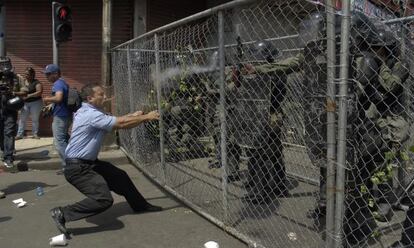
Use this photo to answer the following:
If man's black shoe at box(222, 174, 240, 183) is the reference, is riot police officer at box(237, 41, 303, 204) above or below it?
above

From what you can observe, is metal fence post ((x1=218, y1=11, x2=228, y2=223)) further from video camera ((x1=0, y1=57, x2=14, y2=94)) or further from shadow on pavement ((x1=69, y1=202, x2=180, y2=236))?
video camera ((x1=0, y1=57, x2=14, y2=94))

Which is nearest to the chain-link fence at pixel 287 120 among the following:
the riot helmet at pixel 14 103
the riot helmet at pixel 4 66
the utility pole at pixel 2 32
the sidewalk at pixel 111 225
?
the sidewalk at pixel 111 225

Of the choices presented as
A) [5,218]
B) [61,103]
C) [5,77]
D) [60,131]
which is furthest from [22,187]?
[5,77]

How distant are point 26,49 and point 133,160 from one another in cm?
535

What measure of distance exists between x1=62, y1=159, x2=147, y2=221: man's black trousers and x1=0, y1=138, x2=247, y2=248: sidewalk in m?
0.21

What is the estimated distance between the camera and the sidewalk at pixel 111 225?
472 cm

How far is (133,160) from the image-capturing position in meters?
8.25

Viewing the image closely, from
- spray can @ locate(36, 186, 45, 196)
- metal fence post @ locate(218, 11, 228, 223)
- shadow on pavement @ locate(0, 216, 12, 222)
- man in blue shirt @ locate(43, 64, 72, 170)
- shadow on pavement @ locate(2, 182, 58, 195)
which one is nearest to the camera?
metal fence post @ locate(218, 11, 228, 223)

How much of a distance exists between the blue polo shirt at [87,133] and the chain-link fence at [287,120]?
1.18 m

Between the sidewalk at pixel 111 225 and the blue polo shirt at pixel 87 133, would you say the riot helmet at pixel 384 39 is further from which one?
the blue polo shirt at pixel 87 133

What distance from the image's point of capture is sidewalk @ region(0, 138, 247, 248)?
15.5ft

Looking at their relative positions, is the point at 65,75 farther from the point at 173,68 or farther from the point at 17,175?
the point at 173,68

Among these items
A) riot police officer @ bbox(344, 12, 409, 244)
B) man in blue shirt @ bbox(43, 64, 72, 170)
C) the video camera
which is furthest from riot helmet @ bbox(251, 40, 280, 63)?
the video camera

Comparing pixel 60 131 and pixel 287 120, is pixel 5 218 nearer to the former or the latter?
pixel 60 131
